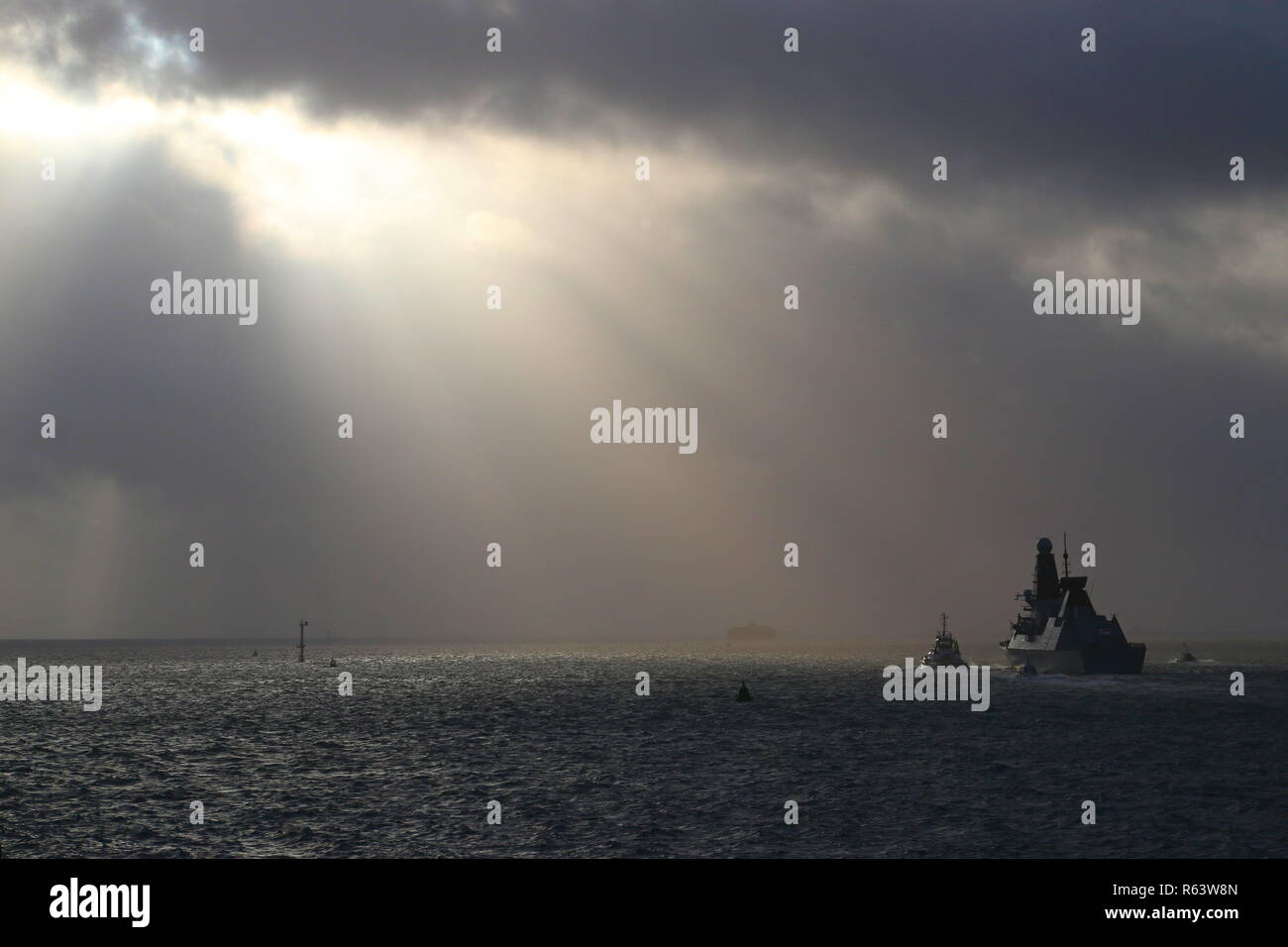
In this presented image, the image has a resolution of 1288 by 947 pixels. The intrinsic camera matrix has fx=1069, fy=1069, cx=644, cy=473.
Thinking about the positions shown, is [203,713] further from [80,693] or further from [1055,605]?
[1055,605]

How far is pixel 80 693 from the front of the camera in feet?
462

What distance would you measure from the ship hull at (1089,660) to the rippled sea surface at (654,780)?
94.1 feet

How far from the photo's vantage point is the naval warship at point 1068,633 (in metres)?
134

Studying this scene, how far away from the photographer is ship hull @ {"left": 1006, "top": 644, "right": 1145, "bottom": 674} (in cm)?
13425

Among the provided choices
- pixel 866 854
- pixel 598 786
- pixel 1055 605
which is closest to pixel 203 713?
pixel 598 786
